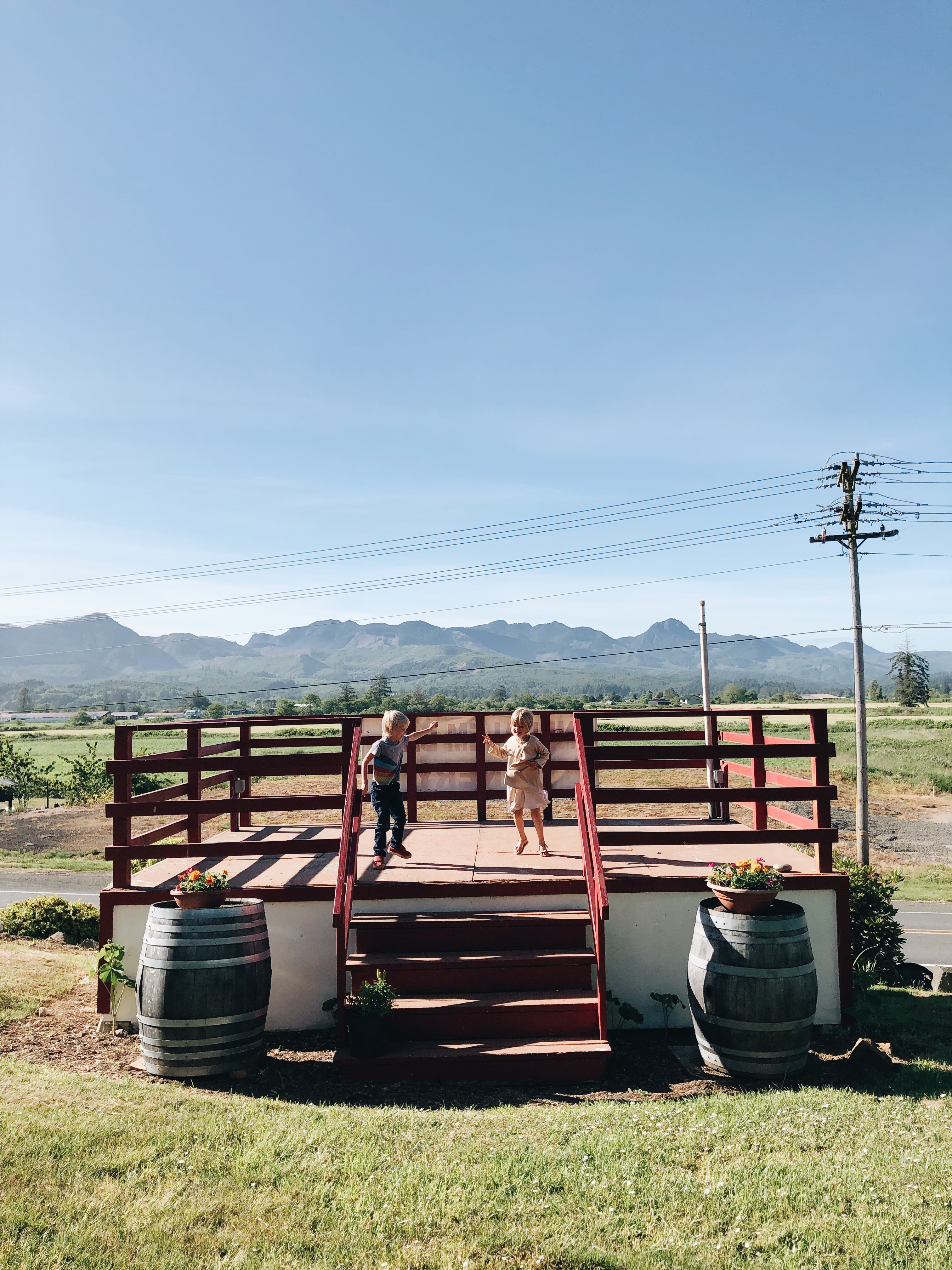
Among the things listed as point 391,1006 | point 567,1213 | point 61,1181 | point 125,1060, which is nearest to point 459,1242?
point 567,1213

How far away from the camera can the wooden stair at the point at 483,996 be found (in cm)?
620

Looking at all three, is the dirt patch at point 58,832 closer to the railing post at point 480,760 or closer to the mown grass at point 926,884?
the railing post at point 480,760

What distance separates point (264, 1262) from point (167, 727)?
4.91m

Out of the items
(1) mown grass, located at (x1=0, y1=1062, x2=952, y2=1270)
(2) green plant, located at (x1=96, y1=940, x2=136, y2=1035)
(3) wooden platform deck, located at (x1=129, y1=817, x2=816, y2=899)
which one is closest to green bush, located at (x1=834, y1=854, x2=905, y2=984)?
(3) wooden platform deck, located at (x1=129, y1=817, x2=816, y2=899)

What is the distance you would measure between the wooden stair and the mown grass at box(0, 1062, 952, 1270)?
71 cm

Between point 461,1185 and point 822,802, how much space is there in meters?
4.89

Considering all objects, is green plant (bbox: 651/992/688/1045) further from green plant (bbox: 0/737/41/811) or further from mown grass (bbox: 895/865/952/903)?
green plant (bbox: 0/737/41/811)

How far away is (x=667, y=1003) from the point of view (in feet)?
23.9

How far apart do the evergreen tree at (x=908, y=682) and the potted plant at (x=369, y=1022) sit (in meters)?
153

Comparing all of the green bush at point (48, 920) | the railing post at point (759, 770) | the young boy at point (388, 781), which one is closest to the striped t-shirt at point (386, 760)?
the young boy at point (388, 781)

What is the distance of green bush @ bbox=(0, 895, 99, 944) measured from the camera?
11641mm

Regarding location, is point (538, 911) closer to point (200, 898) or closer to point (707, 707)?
point (200, 898)

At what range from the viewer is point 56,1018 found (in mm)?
7484

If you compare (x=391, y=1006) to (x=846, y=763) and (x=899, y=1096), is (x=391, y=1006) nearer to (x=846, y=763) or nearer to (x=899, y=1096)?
(x=899, y=1096)
